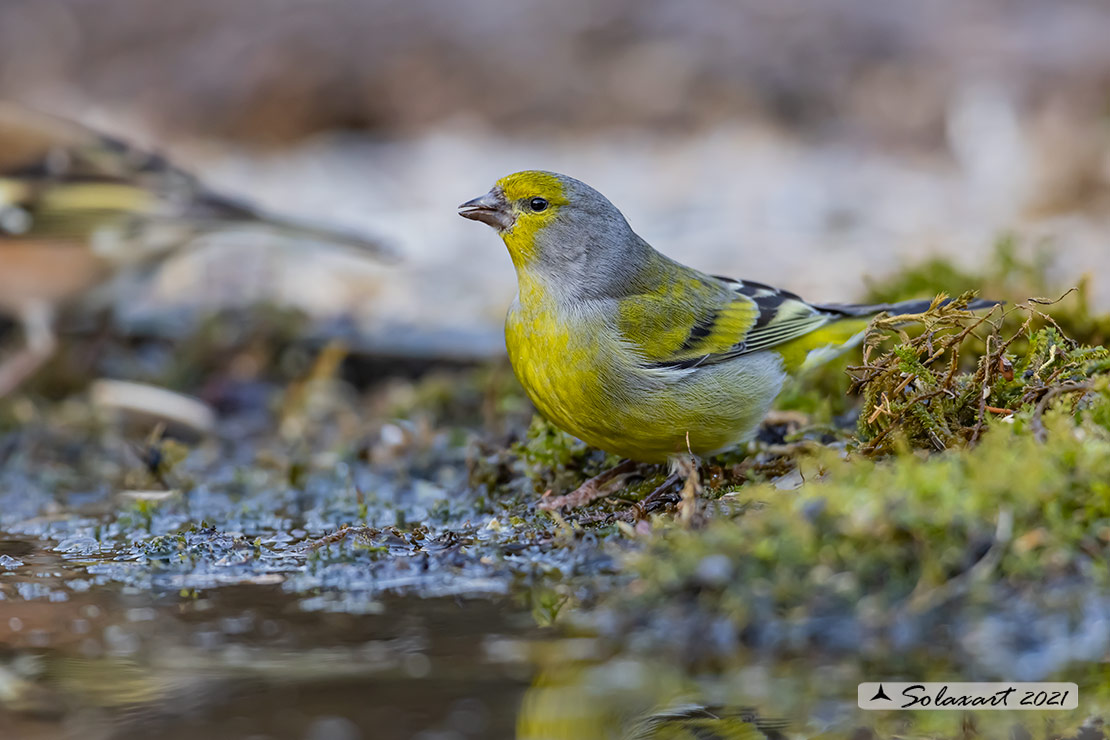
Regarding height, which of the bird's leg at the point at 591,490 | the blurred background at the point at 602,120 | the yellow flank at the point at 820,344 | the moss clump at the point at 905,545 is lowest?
the moss clump at the point at 905,545

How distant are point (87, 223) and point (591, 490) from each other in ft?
14.7

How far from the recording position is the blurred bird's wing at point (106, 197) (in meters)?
7.52

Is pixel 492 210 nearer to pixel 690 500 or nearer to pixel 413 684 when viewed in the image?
pixel 690 500

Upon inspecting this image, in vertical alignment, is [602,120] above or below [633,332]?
above

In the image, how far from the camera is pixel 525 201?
15.6ft

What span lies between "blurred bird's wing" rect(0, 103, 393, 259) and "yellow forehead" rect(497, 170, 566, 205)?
9.38 feet

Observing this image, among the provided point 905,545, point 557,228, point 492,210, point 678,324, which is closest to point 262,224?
point 492,210

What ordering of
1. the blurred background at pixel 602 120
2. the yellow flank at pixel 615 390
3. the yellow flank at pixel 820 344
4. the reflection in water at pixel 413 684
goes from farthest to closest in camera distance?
the blurred background at pixel 602 120 → the yellow flank at pixel 820 344 → the yellow flank at pixel 615 390 → the reflection in water at pixel 413 684

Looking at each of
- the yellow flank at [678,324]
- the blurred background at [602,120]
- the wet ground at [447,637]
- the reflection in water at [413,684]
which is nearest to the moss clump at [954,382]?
the wet ground at [447,637]

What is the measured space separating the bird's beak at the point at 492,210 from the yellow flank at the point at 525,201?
21 millimetres

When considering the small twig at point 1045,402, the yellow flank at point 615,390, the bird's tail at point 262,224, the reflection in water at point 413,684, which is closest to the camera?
the reflection in water at point 413,684

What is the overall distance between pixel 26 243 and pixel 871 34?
8.28 m

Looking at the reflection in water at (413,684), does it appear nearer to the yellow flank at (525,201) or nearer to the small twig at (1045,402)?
the small twig at (1045,402)

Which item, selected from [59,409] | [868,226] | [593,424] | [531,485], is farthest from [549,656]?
[868,226]
